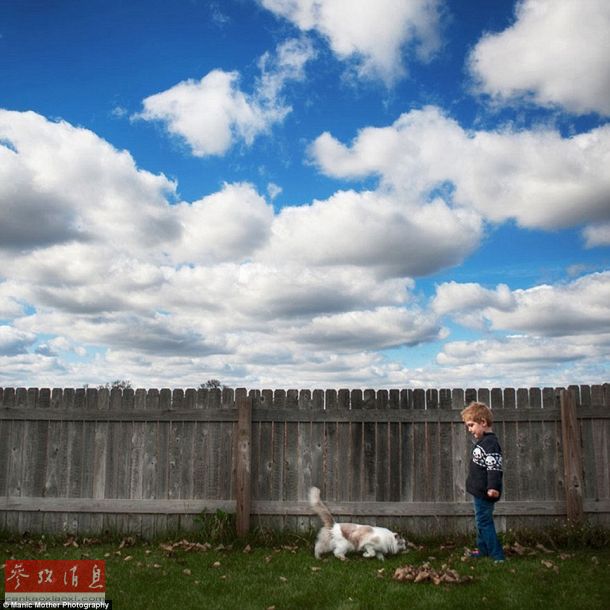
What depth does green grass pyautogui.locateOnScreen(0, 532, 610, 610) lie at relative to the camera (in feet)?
20.9

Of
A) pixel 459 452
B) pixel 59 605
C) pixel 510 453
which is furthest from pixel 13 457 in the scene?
pixel 510 453

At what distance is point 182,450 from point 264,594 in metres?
3.86

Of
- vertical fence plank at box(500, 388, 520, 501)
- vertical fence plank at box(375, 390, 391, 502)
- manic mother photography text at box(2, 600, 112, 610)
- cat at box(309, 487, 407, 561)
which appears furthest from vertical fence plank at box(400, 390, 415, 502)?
manic mother photography text at box(2, 600, 112, 610)

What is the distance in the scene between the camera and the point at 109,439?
1041 cm

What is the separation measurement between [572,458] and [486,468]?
2.49 meters

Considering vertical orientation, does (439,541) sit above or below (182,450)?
below

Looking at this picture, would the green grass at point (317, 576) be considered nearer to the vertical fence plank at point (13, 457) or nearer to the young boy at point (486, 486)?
the young boy at point (486, 486)

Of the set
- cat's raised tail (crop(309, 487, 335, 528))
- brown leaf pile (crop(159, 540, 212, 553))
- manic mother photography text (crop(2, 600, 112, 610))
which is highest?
cat's raised tail (crop(309, 487, 335, 528))

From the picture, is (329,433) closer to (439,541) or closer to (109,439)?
(439,541)

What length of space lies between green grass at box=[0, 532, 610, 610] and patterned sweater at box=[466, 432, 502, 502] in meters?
0.86

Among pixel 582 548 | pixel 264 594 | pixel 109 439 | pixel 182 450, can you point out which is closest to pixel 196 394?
pixel 182 450

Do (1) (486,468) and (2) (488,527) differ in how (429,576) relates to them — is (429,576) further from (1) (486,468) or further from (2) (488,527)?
(1) (486,468)

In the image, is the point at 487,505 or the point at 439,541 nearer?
the point at 487,505

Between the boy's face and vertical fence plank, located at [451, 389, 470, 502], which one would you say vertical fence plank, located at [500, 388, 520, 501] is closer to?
vertical fence plank, located at [451, 389, 470, 502]
